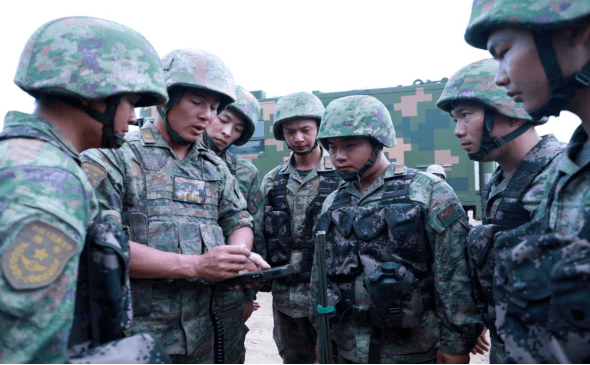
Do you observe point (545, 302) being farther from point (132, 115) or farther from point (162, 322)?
point (162, 322)

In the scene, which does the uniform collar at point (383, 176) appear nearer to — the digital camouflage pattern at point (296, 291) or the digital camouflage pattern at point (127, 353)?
the digital camouflage pattern at point (296, 291)

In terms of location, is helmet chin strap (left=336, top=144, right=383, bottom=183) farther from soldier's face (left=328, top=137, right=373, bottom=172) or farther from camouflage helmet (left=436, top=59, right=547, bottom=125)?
camouflage helmet (left=436, top=59, right=547, bottom=125)

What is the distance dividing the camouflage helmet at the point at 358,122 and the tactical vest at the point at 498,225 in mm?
1070

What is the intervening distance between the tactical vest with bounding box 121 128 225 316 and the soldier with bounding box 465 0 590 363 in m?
1.81

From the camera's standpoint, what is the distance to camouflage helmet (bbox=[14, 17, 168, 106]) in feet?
5.32

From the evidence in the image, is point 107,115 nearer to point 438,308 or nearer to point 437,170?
point 438,308

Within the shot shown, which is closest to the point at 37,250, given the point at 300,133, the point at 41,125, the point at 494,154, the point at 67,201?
the point at 67,201

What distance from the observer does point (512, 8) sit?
5.13 feet

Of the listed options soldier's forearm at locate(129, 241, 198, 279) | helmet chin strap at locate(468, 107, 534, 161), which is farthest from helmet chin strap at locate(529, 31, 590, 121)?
soldier's forearm at locate(129, 241, 198, 279)

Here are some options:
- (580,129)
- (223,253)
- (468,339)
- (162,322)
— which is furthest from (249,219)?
(580,129)

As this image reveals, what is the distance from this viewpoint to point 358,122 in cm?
326

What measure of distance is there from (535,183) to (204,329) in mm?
2329

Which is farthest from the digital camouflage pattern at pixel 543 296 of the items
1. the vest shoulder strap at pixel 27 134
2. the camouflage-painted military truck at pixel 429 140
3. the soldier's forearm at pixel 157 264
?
the camouflage-painted military truck at pixel 429 140

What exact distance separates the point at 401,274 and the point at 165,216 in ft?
5.25
